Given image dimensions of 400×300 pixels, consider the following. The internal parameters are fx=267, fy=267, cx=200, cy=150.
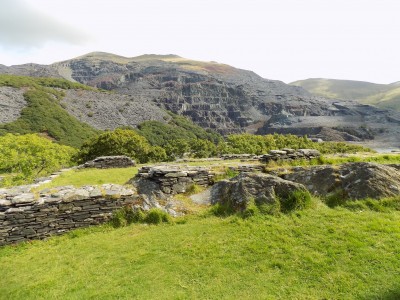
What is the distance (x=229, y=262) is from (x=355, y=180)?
5.78 metres

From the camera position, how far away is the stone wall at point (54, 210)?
9594 mm

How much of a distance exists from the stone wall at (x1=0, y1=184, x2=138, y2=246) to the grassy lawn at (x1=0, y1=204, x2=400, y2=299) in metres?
0.69

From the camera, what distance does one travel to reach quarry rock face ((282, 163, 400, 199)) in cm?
895

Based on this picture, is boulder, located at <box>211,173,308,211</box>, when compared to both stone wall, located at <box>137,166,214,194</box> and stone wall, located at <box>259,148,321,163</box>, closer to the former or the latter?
stone wall, located at <box>137,166,214,194</box>

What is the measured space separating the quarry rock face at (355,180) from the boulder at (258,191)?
1423 millimetres

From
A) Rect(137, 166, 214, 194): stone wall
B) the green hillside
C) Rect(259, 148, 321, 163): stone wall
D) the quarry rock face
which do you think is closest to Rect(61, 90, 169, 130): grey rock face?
the green hillside

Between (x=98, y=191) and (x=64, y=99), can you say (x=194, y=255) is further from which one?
(x=64, y=99)

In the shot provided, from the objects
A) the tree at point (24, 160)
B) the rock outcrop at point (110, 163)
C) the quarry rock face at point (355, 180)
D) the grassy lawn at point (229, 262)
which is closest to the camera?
the grassy lawn at point (229, 262)

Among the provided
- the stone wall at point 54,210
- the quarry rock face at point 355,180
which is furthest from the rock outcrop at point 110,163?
the quarry rock face at point 355,180

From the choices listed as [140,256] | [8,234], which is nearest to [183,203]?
[140,256]

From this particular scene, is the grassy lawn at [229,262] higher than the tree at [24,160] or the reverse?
higher

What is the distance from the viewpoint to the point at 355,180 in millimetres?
9523

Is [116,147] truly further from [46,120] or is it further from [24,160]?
[46,120]

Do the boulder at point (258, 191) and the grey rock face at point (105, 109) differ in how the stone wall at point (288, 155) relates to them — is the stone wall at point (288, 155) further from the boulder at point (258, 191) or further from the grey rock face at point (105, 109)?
the grey rock face at point (105, 109)
